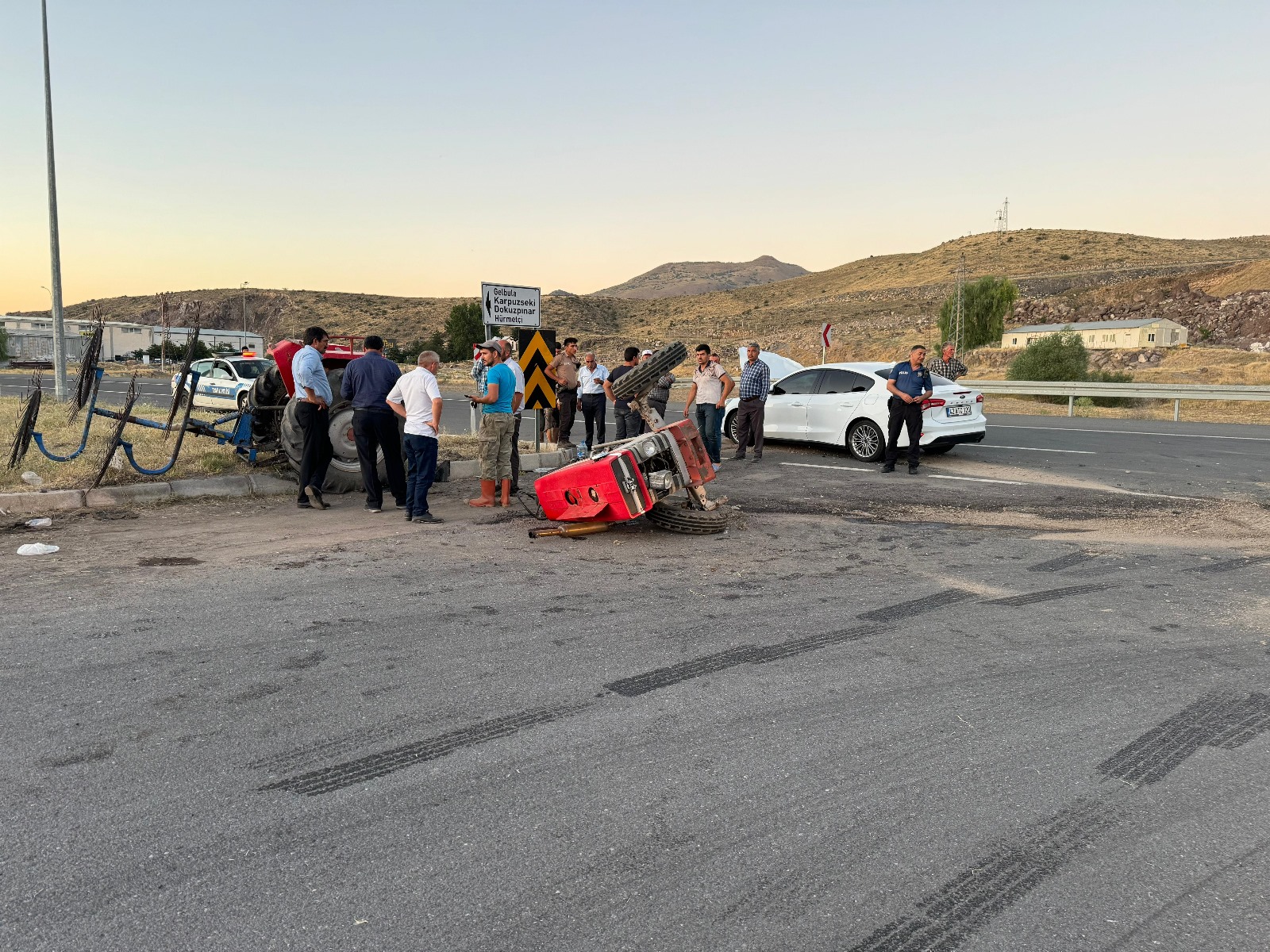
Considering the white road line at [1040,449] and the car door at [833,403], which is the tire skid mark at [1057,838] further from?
the white road line at [1040,449]

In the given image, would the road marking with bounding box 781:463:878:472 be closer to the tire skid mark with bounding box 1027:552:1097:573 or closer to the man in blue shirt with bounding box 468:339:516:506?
the man in blue shirt with bounding box 468:339:516:506

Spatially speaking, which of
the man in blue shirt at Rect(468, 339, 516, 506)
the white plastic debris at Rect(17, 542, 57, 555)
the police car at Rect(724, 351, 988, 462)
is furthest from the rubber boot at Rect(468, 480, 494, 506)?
the police car at Rect(724, 351, 988, 462)

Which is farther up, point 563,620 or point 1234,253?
point 1234,253

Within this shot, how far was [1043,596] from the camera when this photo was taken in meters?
6.45

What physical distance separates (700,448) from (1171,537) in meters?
4.42

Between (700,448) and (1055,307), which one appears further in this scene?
(1055,307)

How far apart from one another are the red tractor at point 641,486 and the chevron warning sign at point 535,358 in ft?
13.1

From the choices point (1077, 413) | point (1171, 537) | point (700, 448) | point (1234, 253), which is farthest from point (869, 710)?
point (1234, 253)

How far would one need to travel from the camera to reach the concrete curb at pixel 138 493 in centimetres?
908

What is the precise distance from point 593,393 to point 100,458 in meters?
7.30

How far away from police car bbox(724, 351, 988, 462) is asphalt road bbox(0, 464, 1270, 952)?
6.58 m

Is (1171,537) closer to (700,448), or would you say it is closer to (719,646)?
(700,448)

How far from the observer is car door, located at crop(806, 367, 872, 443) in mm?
14500

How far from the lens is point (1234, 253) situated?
11769 centimetres
